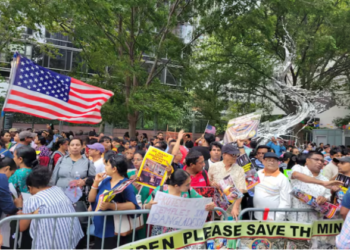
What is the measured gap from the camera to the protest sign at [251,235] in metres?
4.22

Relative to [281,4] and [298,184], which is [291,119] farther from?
[298,184]

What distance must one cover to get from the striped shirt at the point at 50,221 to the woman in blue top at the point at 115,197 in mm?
281

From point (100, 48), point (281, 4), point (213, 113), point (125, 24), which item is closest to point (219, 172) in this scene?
point (100, 48)

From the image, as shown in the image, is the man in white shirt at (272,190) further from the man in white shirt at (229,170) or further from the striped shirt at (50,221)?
the striped shirt at (50,221)

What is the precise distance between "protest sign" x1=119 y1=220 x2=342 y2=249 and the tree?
11.8 m

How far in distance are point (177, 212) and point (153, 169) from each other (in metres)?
0.67

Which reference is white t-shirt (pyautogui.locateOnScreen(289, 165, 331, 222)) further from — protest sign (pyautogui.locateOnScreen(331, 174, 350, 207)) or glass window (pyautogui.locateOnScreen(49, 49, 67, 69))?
glass window (pyautogui.locateOnScreen(49, 49, 67, 69))

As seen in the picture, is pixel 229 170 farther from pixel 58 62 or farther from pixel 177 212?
pixel 58 62

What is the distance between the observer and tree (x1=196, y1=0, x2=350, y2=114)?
16953 millimetres

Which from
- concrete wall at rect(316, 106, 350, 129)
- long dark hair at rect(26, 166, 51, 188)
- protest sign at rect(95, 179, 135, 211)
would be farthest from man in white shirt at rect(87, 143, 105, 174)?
concrete wall at rect(316, 106, 350, 129)

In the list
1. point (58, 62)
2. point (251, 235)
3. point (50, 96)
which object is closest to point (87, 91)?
point (50, 96)

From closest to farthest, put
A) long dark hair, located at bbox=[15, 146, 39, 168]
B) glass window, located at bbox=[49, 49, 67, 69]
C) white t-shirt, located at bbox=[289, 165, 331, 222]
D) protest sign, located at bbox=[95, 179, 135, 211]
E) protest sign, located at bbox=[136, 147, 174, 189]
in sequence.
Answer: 1. protest sign, located at bbox=[95, 179, 135, 211]
2. protest sign, located at bbox=[136, 147, 174, 189]
3. white t-shirt, located at bbox=[289, 165, 331, 222]
4. long dark hair, located at bbox=[15, 146, 39, 168]
5. glass window, located at bbox=[49, 49, 67, 69]

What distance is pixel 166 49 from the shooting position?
1522cm

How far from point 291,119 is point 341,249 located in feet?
40.7
